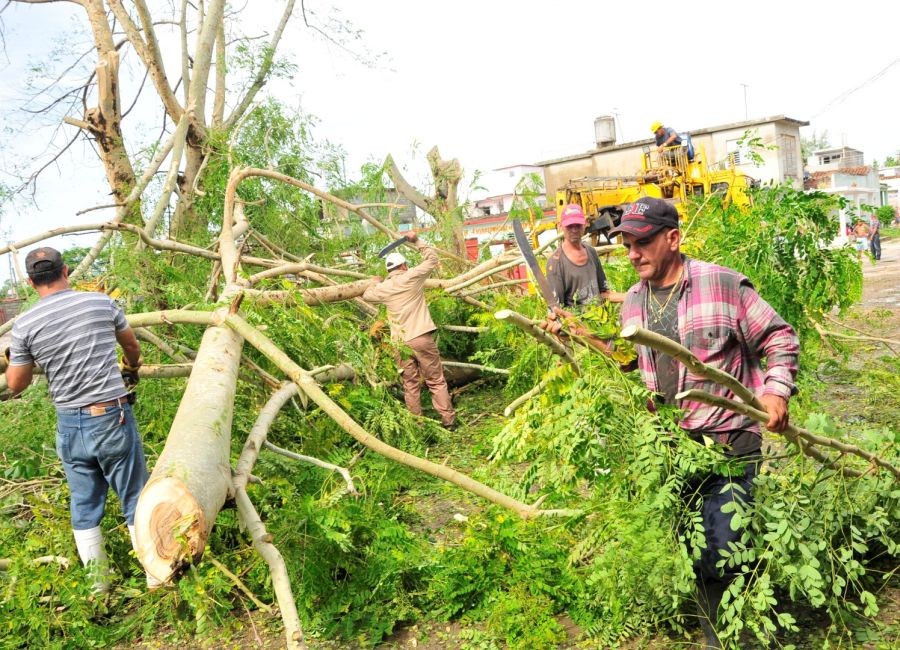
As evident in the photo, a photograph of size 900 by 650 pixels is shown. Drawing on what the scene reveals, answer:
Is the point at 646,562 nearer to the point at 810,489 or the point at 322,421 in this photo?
the point at 810,489

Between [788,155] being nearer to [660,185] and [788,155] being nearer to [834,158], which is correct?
[660,185]

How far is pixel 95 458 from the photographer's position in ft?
12.2

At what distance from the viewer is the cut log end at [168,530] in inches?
104

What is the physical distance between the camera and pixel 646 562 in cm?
243

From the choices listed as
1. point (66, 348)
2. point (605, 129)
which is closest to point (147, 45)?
point (66, 348)

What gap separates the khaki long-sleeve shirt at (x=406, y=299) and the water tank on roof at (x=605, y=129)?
1073 inches

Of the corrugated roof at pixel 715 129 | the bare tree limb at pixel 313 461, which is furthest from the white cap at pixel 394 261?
the corrugated roof at pixel 715 129

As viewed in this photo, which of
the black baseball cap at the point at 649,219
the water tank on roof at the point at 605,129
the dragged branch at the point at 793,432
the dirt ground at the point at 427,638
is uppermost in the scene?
the water tank on roof at the point at 605,129

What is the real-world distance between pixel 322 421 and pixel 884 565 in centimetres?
340

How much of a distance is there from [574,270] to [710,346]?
2.76m

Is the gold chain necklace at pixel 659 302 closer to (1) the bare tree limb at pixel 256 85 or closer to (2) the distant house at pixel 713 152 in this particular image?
(1) the bare tree limb at pixel 256 85

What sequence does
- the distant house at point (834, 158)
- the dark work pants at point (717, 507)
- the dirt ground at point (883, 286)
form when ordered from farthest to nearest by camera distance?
the distant house at point (834, 158)
the dirt ground at point (883, 286)
the dark work pants at point (717, 507)

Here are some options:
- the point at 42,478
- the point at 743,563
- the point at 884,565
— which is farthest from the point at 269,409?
the point at 884,565

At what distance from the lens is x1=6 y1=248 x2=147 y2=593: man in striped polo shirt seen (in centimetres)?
370
